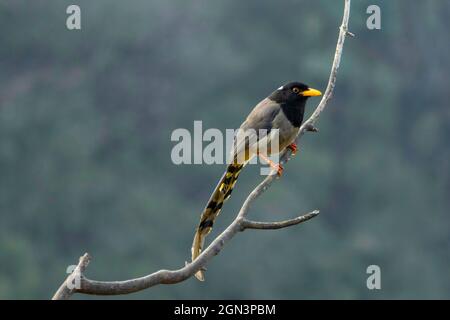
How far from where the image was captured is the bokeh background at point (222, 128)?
1783 inches

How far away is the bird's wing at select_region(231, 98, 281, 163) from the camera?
29.4 ft

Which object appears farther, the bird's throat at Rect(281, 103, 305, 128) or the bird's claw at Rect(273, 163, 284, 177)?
the bird's throat at Rect(281, 103, 305, 128)

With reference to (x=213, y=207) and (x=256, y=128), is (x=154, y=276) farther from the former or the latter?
(x=256, y=128)

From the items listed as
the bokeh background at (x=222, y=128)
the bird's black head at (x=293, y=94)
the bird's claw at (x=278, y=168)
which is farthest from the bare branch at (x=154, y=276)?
the bokeh background at (x=222, y=128)

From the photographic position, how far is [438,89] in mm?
50594

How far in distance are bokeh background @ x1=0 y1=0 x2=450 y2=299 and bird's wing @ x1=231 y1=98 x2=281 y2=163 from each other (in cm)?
3304

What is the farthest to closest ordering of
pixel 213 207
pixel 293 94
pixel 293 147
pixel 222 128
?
pixel 222 128 < pixel 293 94 < pixel 293 147 < pixel 213 207

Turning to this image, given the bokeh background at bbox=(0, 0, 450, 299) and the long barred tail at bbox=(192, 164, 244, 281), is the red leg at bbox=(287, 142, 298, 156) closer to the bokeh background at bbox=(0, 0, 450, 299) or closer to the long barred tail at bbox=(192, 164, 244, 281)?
the long barred tail at bbox=(192, 164, 244, 281)

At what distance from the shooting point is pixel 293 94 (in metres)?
9.48

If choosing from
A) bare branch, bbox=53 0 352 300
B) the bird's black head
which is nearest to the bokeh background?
the bird's black head

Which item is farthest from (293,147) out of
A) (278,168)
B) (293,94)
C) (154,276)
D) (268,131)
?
(154,276)

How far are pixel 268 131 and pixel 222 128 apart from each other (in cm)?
3633

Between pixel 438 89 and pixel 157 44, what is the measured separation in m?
11.7

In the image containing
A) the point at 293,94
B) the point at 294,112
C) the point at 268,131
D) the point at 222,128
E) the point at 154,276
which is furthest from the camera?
the point at 222,128
